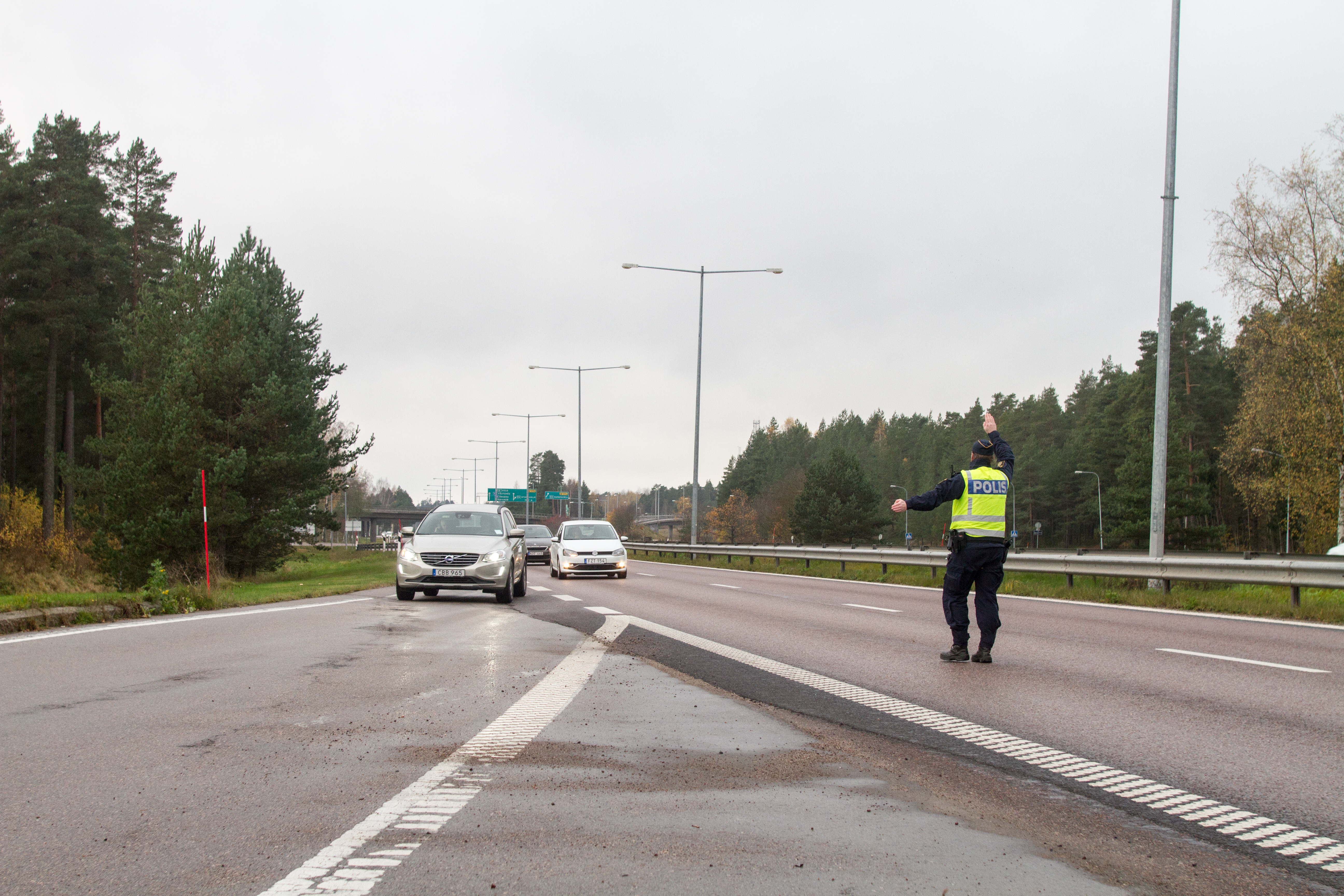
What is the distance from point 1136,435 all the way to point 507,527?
6799 centimetres

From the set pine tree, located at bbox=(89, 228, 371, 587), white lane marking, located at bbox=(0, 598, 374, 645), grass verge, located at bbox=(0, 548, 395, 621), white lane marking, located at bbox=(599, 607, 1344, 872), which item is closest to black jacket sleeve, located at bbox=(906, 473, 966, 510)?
white lane marking, located at bbox=(599, 607, 1344, 872)

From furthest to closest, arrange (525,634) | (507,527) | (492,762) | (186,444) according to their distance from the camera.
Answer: (186,444)
(507,527)
(525,634)
(492,762)

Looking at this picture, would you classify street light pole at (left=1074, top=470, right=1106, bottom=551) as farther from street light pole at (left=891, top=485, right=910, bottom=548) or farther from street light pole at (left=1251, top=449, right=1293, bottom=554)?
street light pole at (left=1251, top=449, right=1293, bottom=554)

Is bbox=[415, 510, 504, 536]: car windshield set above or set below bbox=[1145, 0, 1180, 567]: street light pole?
below

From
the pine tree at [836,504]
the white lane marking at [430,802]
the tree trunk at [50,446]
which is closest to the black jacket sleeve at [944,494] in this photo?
the white lane marking at [430,802]

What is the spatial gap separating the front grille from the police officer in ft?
30.6

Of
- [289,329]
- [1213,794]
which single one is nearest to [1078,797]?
[1213,794]

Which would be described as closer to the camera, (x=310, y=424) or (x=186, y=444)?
(x=186, y=444)

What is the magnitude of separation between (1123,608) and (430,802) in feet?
45.8

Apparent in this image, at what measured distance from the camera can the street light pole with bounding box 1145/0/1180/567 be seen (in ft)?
60.1

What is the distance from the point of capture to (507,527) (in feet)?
60.7

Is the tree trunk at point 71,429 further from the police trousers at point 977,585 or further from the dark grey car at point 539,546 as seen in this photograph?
the police trousers at point 977,585

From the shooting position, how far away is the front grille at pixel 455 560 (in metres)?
16.7

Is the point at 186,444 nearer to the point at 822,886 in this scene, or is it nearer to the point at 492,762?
the point at 492,762
